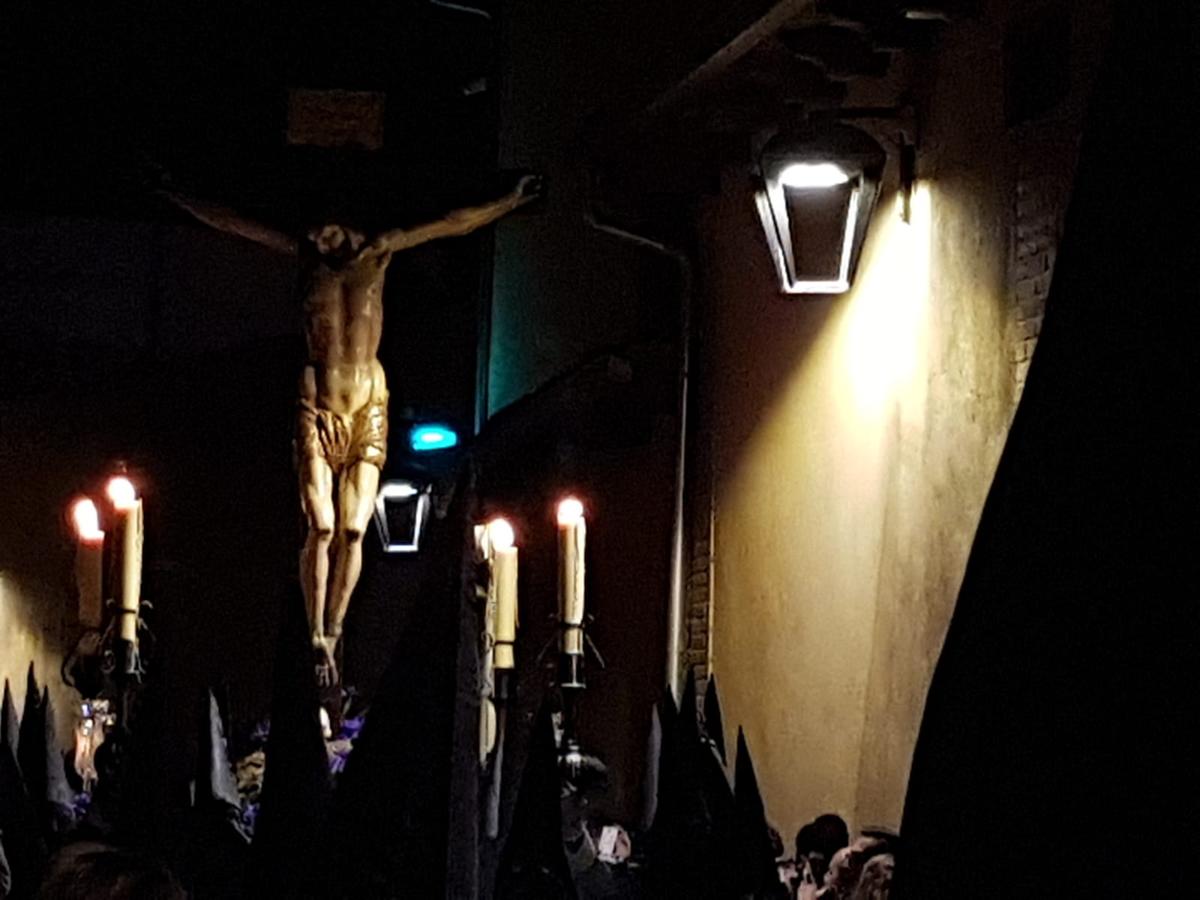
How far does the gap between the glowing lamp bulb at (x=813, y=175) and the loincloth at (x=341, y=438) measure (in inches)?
126

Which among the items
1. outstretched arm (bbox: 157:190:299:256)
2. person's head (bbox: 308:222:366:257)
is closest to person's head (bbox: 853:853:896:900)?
person's head (bbox: 308:222:366:257)

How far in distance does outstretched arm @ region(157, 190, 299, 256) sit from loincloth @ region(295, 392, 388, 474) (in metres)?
0.77

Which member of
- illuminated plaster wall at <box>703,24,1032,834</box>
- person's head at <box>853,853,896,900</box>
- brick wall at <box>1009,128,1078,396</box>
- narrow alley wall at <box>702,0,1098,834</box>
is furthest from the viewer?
illuminated plaster wall at <box>703,24,1032,834</box>

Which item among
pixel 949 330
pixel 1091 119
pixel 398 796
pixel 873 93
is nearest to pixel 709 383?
pixel 873 93

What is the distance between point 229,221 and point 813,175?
3.84 metres

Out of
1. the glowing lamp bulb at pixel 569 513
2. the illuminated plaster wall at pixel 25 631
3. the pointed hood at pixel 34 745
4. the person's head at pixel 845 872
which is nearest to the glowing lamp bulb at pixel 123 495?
the glowing lamp bulb at pixel 569 513

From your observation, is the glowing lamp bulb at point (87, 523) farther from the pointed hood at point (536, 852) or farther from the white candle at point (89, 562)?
the pointed hood at point (536, 852)

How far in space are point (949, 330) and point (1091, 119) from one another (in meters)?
3.96

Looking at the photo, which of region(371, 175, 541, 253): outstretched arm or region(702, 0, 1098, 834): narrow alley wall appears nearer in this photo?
region(702, 0, 1098, 834): narrow alley wall

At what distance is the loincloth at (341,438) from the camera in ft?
24.7

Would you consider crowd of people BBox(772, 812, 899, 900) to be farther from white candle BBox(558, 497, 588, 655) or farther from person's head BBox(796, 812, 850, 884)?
white candle BBox(558, 497, 588, 655)

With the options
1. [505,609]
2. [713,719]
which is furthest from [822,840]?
[505,609]

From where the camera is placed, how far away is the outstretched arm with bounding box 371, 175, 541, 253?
7.74 metres

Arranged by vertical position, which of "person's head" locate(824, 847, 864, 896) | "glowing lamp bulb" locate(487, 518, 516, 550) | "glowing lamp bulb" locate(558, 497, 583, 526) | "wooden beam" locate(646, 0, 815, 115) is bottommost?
"person's head" locate(824, 847, 864, 896)
